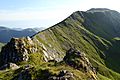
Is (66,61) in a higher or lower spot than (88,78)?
higher

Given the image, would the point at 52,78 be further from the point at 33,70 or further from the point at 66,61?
the point at 66,61

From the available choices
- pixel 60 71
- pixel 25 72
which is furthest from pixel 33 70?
pixel 60 71

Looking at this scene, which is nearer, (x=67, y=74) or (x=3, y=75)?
(x=67, y=74)

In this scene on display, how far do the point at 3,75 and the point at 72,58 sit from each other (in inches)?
1855

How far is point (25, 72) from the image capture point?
141500 millimetres

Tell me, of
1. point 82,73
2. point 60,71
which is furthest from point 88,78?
point 60,71

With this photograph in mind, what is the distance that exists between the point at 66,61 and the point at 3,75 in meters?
44.6

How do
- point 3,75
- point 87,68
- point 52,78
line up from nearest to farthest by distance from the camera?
point 52,78 < point 87,68 < point 3,75

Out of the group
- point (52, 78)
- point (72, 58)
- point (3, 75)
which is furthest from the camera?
point (3, 75)

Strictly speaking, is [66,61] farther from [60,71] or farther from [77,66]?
[60,71]

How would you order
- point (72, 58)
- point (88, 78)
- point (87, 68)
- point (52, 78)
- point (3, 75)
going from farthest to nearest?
point (3, 75), point (72, 58), point (87, 68), point (88, 78), point (52, 78)

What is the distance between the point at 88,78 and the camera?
134 m

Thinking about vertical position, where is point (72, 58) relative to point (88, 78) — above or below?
above

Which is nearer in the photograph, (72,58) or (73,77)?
(73,77)
